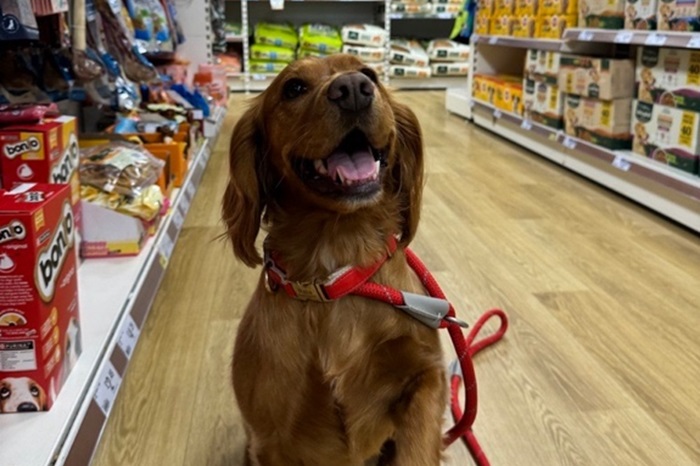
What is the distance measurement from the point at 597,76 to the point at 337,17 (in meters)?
5.08

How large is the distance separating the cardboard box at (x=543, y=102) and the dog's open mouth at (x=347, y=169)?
128 inches

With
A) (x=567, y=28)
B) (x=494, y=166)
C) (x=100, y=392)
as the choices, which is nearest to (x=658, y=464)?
(x=100, y=392)

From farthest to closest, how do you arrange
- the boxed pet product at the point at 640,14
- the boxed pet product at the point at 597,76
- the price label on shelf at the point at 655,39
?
the boxed pet product at the point at 597,76
the boxed pet product at the point at 640,14
the price label on shelf at the point at 655,39

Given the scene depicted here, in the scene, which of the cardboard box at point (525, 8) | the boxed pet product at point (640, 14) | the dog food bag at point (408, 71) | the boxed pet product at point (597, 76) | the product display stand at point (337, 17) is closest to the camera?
the boxed pet product at point (640, 14)

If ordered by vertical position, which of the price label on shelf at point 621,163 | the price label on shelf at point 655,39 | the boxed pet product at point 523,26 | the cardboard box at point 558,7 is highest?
the cardboard box at point 558,7

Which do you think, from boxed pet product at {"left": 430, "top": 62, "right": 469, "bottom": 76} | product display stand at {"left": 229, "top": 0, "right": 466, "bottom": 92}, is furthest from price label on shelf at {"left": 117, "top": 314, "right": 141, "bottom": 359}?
boxed pet product at {"left": 430, "top": 62, "right": 469, "bottom": 76}

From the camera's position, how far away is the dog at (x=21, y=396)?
1.32m

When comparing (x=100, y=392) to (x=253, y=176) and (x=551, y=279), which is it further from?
(x=551, y=279)

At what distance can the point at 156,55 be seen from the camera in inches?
163

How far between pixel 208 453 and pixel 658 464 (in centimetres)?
90

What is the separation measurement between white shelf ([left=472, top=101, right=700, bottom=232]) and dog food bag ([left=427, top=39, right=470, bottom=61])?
2881 mm

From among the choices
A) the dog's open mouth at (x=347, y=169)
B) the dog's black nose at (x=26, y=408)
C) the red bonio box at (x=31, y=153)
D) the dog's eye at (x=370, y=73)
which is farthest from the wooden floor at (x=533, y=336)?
the dog's eye at (x=370, y=73)

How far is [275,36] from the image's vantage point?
7395 millimetres

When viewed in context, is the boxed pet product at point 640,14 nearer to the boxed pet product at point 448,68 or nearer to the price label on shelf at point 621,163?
the price label on shelf at point 621,163
